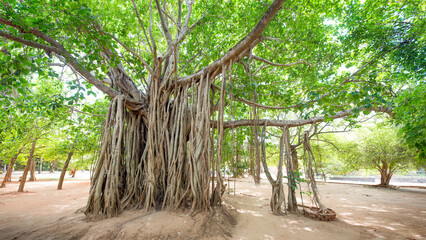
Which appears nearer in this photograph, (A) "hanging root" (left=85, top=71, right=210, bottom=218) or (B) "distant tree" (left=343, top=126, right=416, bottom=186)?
(A) "hanging root" (left=85, top=71, right=210, bottom=218)

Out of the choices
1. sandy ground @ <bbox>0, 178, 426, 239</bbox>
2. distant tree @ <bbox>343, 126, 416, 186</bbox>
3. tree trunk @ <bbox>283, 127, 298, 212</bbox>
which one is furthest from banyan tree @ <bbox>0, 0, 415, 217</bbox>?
distant tree @ <bbox>343, 126, 416, 186</bbox>

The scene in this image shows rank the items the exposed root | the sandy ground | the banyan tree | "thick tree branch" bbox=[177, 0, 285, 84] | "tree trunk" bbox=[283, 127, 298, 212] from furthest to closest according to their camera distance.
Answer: "tree trunk" bbox=[283, 127, 298, 212] < the exposed root < the banyan tree < the sandy ground < "thick tree branch" bbox=[177, 0, 285, 84]

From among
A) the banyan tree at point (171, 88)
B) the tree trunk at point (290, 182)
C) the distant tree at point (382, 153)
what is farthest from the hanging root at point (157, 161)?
the distant tree at point (382, 153)

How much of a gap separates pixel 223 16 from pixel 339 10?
2.60 m

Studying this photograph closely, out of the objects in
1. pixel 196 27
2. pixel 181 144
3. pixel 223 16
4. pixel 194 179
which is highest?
pixel 223 16

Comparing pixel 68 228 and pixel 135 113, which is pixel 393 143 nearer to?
pixel 135 113

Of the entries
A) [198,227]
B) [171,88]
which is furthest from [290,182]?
[171,88]

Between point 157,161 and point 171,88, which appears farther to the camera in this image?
point 171,88

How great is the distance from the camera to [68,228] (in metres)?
2.71

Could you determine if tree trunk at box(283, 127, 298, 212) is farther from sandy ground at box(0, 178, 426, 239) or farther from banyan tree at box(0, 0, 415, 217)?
sandy ground at box(0, 178, 426, 239)

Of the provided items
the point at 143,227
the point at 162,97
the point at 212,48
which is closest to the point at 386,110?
the point at 212,48

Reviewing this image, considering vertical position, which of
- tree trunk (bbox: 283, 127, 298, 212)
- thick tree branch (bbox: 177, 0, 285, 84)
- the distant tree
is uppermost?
thick tree branch (bbox: 177, 0, 285, 84)

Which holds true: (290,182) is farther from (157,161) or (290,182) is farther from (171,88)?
(171,88)

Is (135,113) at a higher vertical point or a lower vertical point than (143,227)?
higher
